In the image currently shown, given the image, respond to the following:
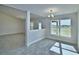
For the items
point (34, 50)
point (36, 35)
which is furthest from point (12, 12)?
point (34, 50)

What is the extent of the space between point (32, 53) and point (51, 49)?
0.44m

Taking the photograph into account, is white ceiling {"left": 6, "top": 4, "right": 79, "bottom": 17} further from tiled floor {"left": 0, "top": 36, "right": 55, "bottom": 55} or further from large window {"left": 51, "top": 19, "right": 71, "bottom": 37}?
tiled floor {"left": 0, "top": 36, "right": 55, "bottom": 55}

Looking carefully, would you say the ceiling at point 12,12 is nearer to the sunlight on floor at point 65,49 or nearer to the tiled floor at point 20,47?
the tiled floor at point 20,47

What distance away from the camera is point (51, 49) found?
6.63 ft

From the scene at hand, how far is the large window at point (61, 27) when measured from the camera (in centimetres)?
195

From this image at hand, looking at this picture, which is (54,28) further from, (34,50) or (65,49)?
(34,50)

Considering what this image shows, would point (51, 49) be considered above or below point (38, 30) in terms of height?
below

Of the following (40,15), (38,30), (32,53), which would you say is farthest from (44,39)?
(40,15)

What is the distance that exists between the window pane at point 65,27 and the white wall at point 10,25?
89cm

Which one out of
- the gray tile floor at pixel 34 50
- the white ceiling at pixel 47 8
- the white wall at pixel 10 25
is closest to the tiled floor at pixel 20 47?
the gray tile floor at pixel 34 50

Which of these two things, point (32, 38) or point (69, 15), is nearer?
point (69, 15)

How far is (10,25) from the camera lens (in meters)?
2.03

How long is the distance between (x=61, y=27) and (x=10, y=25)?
117cm
